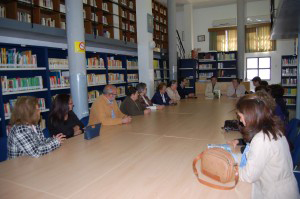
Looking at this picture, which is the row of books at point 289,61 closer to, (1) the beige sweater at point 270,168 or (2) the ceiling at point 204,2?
(2) the ceiling at point 204,2

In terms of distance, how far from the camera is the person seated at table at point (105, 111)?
3363mm

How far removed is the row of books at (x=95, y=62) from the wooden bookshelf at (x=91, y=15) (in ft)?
2.22

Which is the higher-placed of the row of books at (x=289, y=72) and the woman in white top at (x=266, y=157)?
the row of books at (x=289, y=72)

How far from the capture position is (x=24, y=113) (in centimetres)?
213

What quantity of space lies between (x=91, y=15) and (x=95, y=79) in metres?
1.96

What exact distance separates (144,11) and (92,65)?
223cm

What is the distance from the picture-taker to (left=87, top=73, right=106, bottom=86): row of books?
6208 millimetres

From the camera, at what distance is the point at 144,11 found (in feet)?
22.5

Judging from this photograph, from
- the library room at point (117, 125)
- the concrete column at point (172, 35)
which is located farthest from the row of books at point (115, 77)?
the concrete column at point (172, 35)

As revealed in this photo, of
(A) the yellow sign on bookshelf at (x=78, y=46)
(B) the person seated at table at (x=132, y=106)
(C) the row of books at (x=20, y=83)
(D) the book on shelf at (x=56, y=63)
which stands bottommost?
(B) the person seated at table at (x=132, y=106)

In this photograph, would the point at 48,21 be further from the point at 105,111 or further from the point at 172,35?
the point at 172,35

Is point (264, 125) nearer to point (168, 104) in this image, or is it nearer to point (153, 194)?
point (153, 194)

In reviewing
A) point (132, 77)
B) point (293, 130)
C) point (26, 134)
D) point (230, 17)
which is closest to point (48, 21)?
point (132, 77)

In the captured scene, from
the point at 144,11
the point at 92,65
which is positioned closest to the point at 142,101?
the point at 92,65
